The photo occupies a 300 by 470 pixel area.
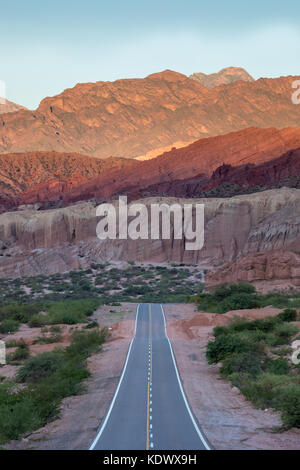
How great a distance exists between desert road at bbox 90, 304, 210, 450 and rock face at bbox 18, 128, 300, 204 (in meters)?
106

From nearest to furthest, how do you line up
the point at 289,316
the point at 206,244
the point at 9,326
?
the point at 289,316
the point at 9,326
the point at 206,244

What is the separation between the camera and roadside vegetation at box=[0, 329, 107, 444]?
2025 centimetres

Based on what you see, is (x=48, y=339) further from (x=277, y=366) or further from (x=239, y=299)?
(x=277, y=366)

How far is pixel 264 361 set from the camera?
1185 inches

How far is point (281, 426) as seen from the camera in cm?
1975

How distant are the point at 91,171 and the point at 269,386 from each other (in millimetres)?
177161

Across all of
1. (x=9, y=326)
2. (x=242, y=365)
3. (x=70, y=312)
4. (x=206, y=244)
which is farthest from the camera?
(x=206, y=244)

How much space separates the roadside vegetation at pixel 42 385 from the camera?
66.4 ft

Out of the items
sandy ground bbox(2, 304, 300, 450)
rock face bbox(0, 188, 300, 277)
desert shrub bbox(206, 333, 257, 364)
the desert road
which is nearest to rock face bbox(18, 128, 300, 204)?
rock face bbox(0, 188, 300, 277)

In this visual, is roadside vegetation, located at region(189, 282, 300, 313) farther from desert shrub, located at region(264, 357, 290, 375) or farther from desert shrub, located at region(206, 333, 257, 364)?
desert shrub, located at region(264, 357, 290, 375)

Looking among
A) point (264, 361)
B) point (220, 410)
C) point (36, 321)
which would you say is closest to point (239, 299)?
point (36, 321)

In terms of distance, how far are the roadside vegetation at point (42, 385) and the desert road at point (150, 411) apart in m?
2.21

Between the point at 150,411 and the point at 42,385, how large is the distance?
6954 millimetres

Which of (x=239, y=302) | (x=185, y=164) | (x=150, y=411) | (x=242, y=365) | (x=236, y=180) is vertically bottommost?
(x=239, y=302)
